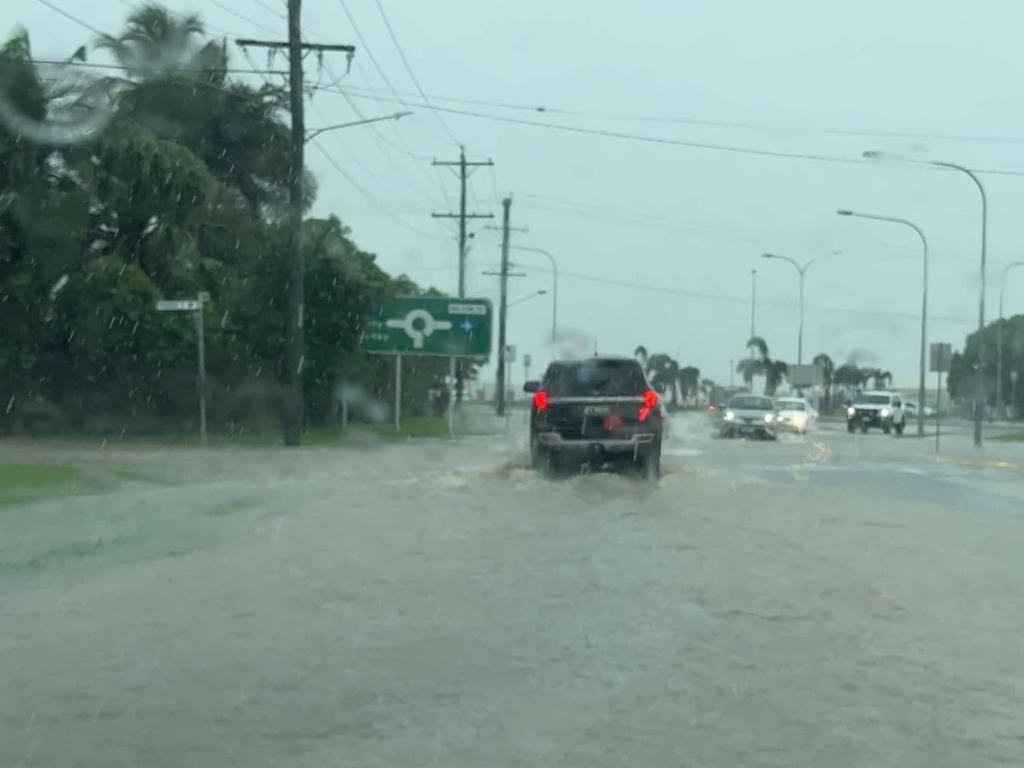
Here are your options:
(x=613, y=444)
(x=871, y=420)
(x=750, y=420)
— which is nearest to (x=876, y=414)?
(x=871, y=420)

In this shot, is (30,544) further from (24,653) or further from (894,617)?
(894,617)

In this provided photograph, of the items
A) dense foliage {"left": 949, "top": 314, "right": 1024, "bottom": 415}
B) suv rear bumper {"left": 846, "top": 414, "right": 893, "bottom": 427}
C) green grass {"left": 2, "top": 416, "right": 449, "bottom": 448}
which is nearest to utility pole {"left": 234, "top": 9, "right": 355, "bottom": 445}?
green grass {"left": 2, "top": 416, "right": 449, "bottom": 448}

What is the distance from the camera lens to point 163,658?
990 cm

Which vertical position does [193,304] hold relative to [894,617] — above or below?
above

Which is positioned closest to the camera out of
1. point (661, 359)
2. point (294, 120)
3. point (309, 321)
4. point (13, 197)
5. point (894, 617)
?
point (894, 617)

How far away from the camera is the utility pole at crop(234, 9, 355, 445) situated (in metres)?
36.2

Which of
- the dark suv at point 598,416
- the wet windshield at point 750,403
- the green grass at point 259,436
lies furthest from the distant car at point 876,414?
the dark suv at point 598,416

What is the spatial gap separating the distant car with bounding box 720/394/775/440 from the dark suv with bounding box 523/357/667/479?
24.8 meters

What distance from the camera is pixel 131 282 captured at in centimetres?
4003

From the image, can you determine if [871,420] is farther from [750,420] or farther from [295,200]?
[295,200]

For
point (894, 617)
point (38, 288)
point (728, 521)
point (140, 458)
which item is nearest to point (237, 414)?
point (38, 288)

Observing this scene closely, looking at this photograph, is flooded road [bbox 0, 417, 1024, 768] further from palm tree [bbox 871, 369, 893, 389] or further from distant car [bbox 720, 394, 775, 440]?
palm tree [bbox 871, 369, 893, 389]

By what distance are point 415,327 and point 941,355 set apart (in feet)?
48.0

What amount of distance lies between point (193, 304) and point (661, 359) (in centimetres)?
12208
